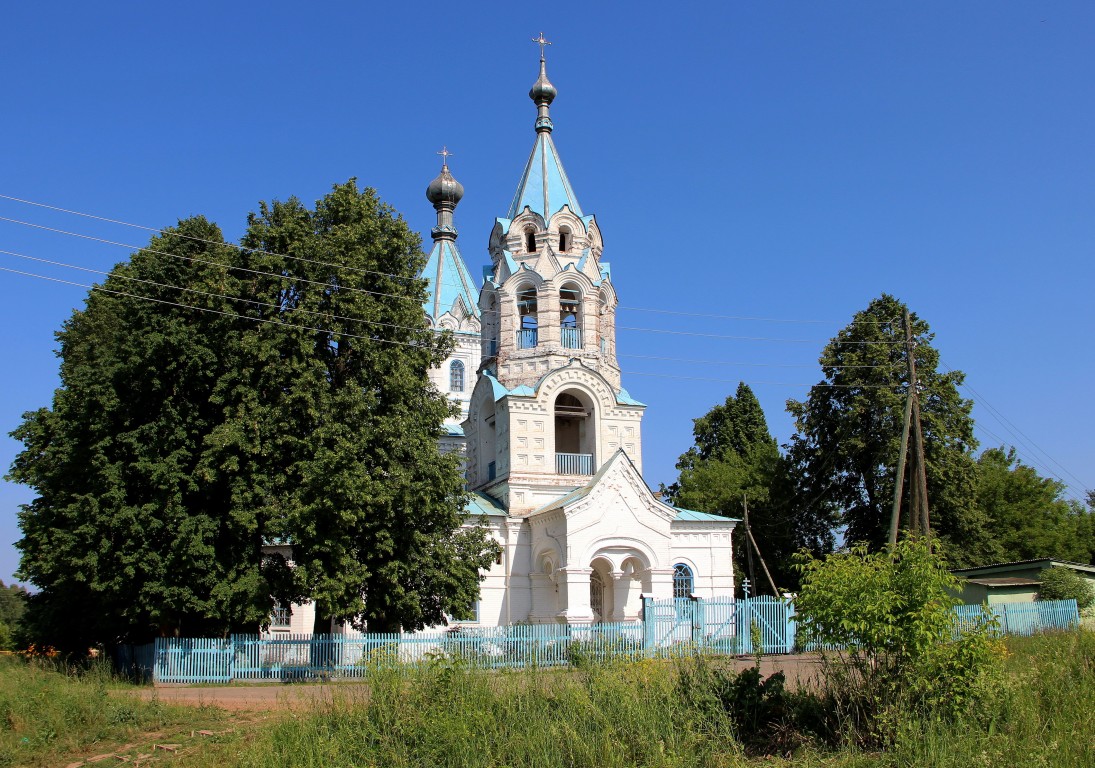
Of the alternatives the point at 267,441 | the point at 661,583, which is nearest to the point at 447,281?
the point at 661,583

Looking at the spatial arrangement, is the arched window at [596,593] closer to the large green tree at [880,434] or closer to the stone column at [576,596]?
the stone column at [576,596]

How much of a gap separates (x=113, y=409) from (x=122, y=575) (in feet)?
12.5

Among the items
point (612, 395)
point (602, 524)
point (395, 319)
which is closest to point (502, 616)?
point (602, 524)

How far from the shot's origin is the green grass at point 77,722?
1362 centimetres

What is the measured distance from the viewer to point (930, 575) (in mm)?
10211

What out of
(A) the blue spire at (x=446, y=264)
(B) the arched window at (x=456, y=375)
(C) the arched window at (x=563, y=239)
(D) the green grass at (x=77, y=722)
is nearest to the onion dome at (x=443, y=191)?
(A) the blue spire at (x=446, y=264)

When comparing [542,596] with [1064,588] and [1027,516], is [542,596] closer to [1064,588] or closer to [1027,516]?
[1064,588]

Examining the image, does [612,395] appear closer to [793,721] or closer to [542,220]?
[542,220]

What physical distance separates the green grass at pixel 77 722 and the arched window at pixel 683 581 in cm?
1654

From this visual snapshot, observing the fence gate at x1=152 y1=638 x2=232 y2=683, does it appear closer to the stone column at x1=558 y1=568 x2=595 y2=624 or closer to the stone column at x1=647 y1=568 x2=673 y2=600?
the stone column at x1=558 y1=568 x2=595 y2=624

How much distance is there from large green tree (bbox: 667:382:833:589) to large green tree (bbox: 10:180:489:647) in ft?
64.0

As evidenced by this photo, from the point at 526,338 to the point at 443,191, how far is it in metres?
20.6

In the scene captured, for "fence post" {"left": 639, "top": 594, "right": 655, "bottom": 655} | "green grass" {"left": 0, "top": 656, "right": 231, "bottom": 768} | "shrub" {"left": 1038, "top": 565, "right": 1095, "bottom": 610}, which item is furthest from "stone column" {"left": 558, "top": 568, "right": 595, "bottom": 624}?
"shrub" {"left": 1038, "top": 565, "right": 1095, "bottom": 610}

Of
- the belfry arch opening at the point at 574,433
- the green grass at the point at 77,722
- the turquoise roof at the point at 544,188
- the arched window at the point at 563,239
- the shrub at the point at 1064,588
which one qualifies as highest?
the turquoise roof at the point at 544,188
